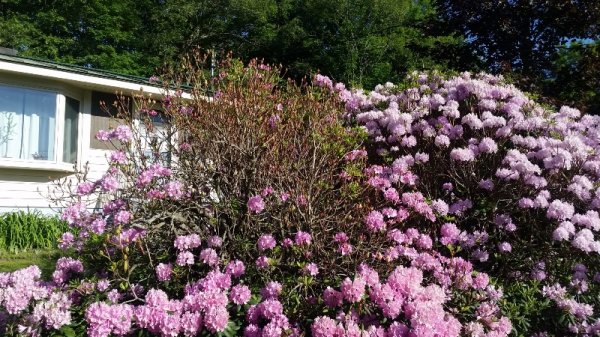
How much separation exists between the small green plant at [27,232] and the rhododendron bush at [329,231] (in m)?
4.26

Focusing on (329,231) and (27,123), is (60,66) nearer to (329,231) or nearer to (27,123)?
(27,123)

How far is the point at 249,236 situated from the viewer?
3.20 m

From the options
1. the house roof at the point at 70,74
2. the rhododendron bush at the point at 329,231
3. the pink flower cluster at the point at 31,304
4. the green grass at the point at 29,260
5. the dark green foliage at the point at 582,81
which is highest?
the dark green foliage at the point at 582,81

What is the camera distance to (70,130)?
9086 millimetres

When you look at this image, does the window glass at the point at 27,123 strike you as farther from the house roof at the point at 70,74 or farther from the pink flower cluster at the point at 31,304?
the pink flower cluster at the point at 31,304

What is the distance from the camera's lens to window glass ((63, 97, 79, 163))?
8992 mm

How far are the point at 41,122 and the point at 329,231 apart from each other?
292 inches

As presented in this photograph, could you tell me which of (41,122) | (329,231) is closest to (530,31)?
(329,231)

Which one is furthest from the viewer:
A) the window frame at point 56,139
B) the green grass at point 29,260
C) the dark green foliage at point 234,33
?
the dark green foliage at point 234,33

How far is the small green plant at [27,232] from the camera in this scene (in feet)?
23.4

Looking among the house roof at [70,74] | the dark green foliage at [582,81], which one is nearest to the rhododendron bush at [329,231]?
the house roof at [70,74]

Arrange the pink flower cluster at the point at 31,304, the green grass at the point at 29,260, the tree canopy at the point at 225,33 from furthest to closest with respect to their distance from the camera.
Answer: the tree canopy at the point at 225,33
the green grass at the point at 29,260
the pink flower cluster at the point at 31,304

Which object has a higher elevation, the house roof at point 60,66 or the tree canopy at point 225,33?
the tree canopy at point 225,33

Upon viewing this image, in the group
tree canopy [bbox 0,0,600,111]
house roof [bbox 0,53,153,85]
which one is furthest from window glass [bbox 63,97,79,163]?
tree canopy [bbox 0,0,600,111]
